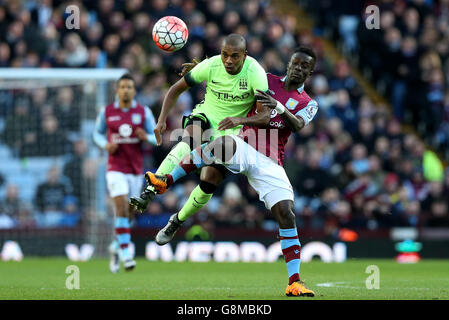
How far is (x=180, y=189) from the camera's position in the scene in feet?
57.5

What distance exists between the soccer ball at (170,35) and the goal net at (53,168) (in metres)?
7.39

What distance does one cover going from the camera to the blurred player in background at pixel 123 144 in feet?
44.6

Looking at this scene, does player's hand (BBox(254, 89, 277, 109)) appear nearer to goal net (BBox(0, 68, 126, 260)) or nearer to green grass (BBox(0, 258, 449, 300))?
green grass (BBox(0, 258, 449, 300))

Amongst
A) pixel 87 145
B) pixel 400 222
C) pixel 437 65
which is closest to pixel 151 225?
pixel 87 145

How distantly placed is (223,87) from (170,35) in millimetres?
775

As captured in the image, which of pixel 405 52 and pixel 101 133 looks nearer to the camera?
pixel 101 133

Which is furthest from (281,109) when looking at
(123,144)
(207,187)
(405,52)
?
(405,52)

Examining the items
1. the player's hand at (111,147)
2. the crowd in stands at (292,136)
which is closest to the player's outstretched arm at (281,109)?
the player's hand at (111,147)

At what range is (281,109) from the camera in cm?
936

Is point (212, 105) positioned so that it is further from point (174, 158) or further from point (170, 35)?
point (170, 35)

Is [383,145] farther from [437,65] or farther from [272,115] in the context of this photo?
[272,115]

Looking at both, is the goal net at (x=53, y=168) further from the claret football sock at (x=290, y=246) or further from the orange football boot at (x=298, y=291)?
the orange football boot at (x=298, y=291)
